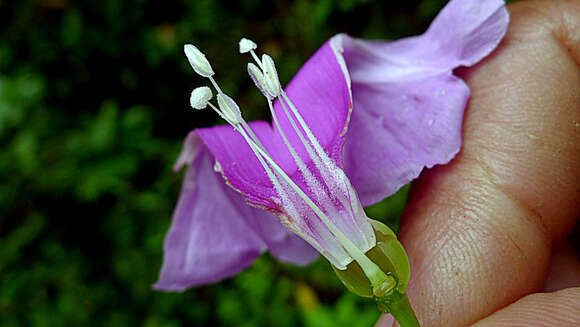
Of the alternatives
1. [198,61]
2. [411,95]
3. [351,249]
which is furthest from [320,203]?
[411,95]

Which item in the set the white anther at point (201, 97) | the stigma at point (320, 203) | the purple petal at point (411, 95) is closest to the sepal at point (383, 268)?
the stigma at point (320, 203)

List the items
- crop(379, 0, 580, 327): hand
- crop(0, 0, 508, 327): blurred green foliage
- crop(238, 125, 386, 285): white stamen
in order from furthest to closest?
crop(0, 0, 508, 327): blurred green foliage → crop(379, 0, 580, 327): hand → crop(238, 125, 386, 285): white stamen

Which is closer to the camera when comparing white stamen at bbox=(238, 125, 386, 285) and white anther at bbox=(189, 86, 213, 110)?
white stamen at bbox=(238, 125, 386, 285)

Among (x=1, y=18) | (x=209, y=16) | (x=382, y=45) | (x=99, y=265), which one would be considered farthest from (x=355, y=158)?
(x=1, y=18)

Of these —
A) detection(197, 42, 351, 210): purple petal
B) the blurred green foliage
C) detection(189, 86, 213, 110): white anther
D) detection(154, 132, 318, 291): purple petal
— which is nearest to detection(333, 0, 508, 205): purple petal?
detection(197, 42, 351, 210): purple petal

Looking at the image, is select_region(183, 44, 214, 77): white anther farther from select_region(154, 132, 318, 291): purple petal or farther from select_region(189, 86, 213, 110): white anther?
select_region(154, 132, 318, 291): purple petal

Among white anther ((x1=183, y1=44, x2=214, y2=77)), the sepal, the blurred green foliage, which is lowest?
the blurred green foliage

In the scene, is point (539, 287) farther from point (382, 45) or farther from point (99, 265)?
point (99, 265)
